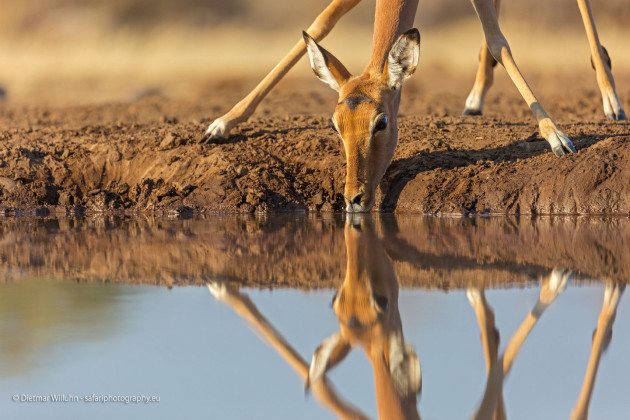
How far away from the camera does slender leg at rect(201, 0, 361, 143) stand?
35.5 ft

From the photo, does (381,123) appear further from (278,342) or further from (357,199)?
(278,342)

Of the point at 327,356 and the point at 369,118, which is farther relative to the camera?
the point at 369,118

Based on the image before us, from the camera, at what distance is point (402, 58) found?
27.5ft

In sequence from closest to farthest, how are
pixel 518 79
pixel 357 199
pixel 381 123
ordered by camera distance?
pixel 357 199 → pixel 381 123 → pixel 518 79

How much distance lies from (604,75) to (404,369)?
1015 centimetres

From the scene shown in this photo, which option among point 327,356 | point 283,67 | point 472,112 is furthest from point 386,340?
point 472,112

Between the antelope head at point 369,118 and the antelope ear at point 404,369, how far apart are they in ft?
14.1

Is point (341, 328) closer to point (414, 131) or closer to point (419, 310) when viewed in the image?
point (419, 310)

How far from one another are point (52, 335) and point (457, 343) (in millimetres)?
1780

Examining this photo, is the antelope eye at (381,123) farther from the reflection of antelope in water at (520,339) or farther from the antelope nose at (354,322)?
the antelope nose at (354,322)

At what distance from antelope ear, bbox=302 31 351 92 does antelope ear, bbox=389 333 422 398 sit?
17.0 ft

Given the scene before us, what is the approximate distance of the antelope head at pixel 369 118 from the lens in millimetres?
8078

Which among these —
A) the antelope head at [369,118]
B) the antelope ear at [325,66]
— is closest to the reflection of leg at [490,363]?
the antelope head at [369,118]

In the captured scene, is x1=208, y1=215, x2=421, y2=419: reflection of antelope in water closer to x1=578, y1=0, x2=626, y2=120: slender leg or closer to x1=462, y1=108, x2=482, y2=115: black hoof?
x1=578, y1=0, x2=626, y2=120: slender leg
